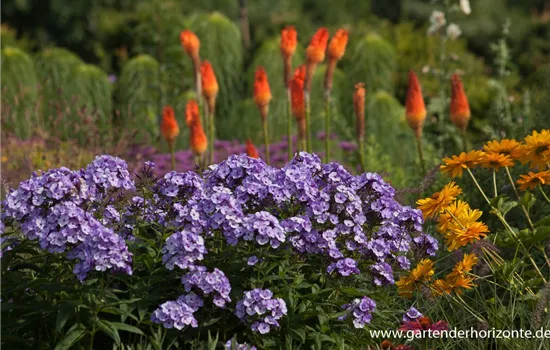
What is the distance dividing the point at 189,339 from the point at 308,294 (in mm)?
452

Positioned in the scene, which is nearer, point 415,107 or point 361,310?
point 361,310

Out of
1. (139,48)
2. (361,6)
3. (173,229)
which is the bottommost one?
(361,6)

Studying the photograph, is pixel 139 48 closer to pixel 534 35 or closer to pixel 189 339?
pixel 534 35

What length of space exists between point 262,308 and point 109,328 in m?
0.52

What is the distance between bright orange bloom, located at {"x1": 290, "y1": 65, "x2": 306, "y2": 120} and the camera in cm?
603

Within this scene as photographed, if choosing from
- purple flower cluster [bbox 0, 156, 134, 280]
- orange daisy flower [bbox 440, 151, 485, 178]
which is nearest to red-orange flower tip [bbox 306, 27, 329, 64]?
orange daisy flower [bbox 440, 151, 485, 178]

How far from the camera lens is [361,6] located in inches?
806

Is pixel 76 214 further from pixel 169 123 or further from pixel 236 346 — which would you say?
pixel 169 123

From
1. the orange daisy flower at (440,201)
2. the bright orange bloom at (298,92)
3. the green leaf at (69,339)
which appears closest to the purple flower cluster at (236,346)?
the green leaf at (69,339)

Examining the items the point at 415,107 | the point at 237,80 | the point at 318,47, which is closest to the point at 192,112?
the point at 318,47

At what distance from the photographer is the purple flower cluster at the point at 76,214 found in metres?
3.26

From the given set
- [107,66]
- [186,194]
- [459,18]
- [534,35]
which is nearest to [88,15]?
[107,66]

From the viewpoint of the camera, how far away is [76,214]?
3.30 metres

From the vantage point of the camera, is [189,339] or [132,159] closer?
[189,339]
